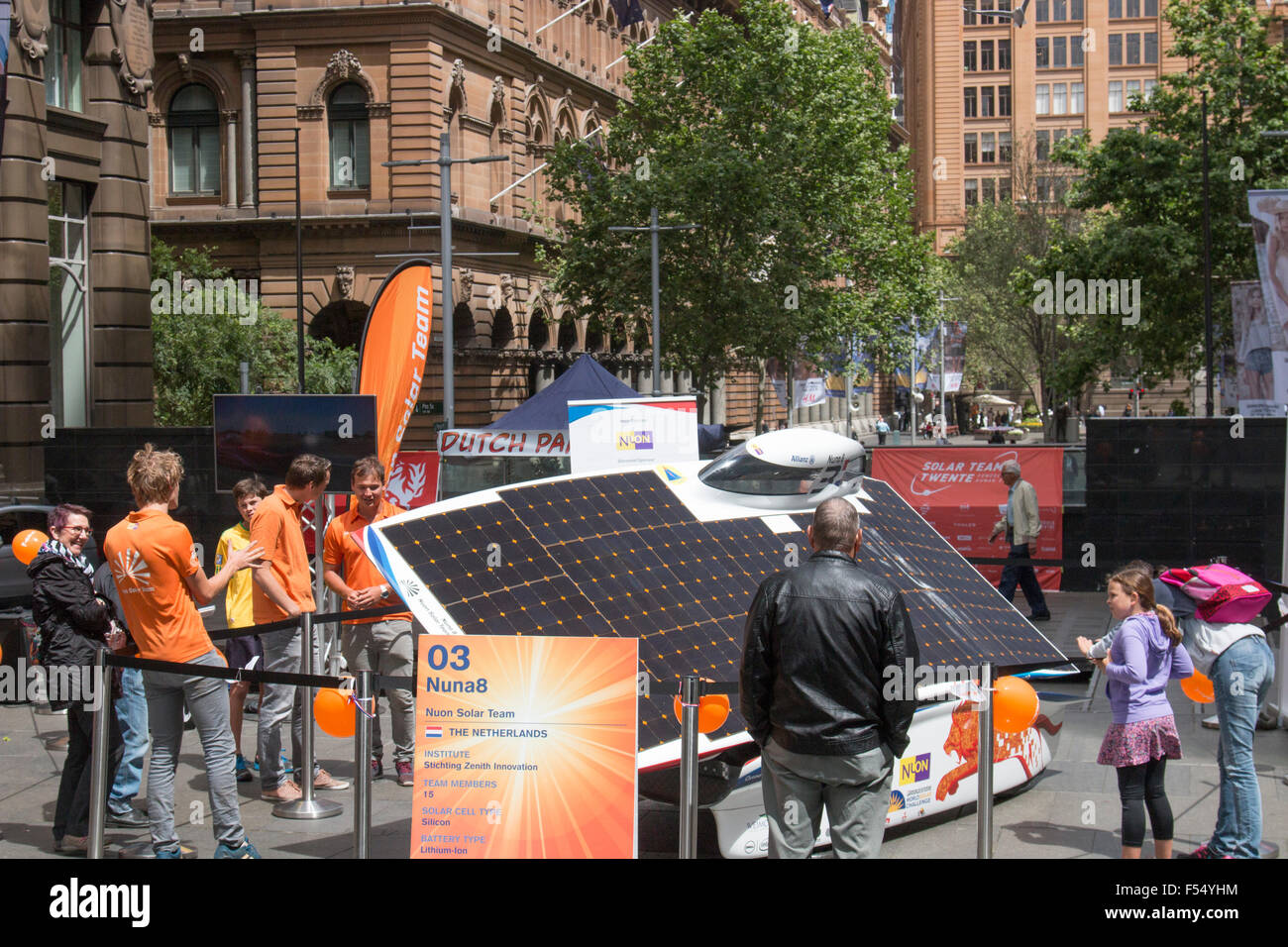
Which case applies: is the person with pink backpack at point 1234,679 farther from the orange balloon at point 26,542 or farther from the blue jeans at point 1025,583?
the blue jeans at point 1025,583

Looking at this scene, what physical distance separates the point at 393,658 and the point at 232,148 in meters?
38.7

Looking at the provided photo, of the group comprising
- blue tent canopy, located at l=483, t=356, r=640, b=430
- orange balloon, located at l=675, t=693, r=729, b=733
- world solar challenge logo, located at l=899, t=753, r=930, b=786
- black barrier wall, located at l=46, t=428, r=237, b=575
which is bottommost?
world solar challenge logo, located at l=899, t=753, r=930, b=786

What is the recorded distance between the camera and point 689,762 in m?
6.15

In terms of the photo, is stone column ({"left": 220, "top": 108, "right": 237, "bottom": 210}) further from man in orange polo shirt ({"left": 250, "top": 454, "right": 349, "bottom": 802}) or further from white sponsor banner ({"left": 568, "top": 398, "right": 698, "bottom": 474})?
man in orange polo shirt ({"left": 250, "top": 454, "right": 349, "bottom": 802})

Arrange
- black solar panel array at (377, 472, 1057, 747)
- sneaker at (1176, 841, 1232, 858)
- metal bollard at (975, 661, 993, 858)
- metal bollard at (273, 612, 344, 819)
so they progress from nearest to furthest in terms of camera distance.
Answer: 1. metal bollard at (975, 661, 993, 858)
2. black solar panel array at (377, 472, 1057, 747)
3. sneaker at (1176, 841, 1232, 858)
4. metal bollard at (273, 612, 344, 819)

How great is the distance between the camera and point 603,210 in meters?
43.1

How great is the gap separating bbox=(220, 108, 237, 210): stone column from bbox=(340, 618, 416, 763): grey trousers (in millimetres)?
38121

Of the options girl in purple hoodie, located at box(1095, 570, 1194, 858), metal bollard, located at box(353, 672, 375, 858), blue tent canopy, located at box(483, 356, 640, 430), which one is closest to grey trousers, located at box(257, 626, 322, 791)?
metal bollard, located at box(353, 672, 375, 858)

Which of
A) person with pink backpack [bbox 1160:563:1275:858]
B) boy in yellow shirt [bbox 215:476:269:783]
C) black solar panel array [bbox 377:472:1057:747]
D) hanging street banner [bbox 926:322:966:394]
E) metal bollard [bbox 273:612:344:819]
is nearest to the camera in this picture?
black solar panel array [bbox 377:472:1057:747]

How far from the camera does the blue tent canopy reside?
21.8 meters

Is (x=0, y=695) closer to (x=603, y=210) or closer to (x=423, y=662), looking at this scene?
(x=423, y=662)

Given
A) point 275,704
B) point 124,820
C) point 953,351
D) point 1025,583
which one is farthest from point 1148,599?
point 953,351

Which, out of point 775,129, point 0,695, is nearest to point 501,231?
point 775,129

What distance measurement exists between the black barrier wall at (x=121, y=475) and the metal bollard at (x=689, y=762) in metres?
11.3
